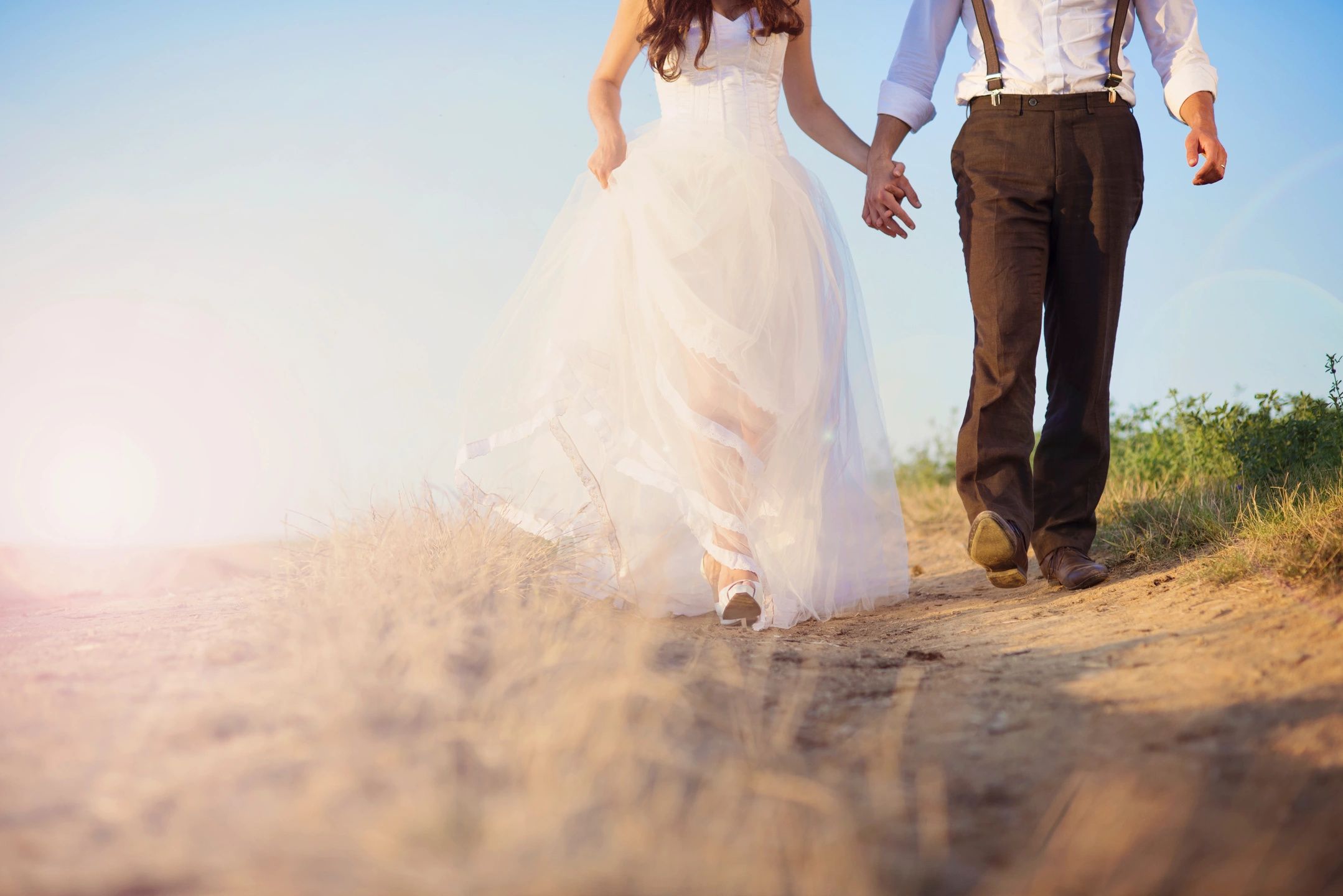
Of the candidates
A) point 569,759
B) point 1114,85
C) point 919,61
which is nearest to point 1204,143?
point 1114,85

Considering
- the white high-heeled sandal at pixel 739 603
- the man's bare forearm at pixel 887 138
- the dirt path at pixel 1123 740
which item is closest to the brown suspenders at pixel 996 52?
the man's bare forearm at pixel 887 138

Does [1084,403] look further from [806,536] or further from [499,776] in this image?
[499,776]

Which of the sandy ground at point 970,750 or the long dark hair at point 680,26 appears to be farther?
the long dark hair at point 680,26

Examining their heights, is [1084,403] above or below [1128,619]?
above

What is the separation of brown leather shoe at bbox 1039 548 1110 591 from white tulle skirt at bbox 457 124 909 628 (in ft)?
1.62

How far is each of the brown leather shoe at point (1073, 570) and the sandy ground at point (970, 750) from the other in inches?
21.7

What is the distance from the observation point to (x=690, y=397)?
2.98m

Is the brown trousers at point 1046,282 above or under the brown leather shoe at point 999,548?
above

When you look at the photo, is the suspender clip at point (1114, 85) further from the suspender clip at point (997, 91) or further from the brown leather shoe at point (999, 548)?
the brown leather shoe at point (999, 548)

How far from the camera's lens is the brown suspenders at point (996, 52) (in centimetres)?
299

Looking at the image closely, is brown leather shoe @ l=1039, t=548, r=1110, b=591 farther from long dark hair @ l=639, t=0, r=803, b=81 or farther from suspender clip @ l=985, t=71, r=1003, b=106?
long dark hair @ l=639, t=0, r=803, b=81

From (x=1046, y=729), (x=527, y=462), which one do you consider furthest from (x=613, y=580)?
(x=1046, y=729)

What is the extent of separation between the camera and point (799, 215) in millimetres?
3121

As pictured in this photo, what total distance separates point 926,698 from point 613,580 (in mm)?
1395
